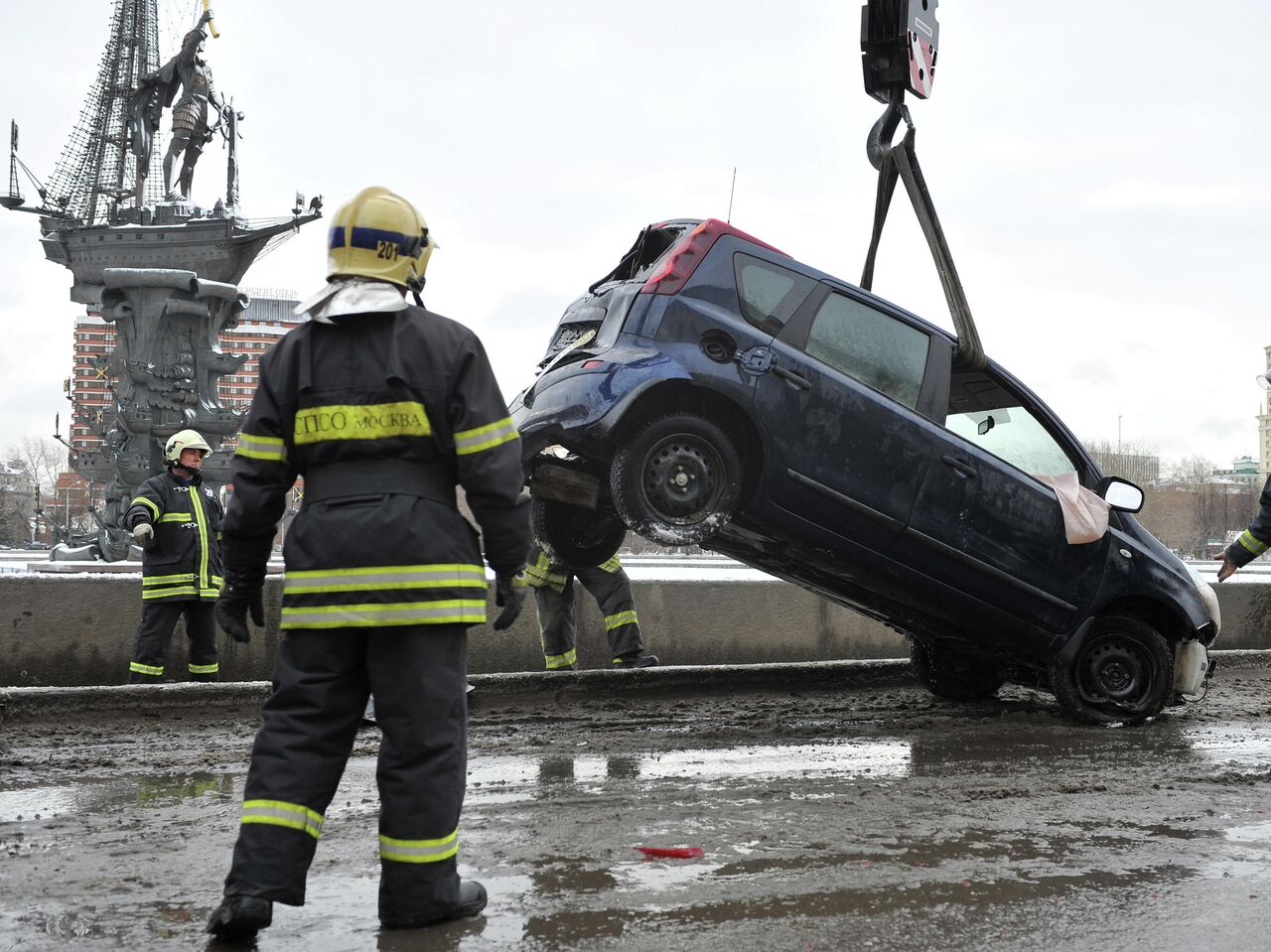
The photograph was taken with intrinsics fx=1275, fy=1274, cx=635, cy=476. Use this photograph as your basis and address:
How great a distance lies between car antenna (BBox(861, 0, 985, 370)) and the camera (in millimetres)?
7043

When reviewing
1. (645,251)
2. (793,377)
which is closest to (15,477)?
(645,251)

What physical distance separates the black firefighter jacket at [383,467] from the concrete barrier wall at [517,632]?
440cm

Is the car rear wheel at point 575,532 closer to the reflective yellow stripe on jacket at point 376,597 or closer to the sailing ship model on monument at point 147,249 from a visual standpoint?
the reflective yellow stripe on jacket at point 376,597

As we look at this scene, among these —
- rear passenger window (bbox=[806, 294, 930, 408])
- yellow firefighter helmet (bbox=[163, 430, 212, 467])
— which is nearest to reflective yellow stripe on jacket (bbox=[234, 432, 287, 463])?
rear passenger window (bbox=[806, 294, 930, 408])

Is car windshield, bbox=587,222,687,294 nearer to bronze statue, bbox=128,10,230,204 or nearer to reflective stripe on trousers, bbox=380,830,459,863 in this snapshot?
reflective stripe on trousers, bbox=380,830,459,863

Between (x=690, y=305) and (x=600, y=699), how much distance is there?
256 centimetres

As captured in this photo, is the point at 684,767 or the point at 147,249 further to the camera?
the point at 147,249

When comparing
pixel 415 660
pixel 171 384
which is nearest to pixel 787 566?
pixel 415 660

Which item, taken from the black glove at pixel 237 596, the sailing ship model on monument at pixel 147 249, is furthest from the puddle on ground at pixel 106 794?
the sailing ship model on monument at pixel 147 249

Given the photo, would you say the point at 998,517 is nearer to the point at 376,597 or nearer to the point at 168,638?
the point at 376,597

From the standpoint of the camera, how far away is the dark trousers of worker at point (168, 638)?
7.47 meters

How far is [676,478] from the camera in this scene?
5.72 m

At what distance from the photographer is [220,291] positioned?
100 feet

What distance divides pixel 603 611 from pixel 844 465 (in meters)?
2.40
